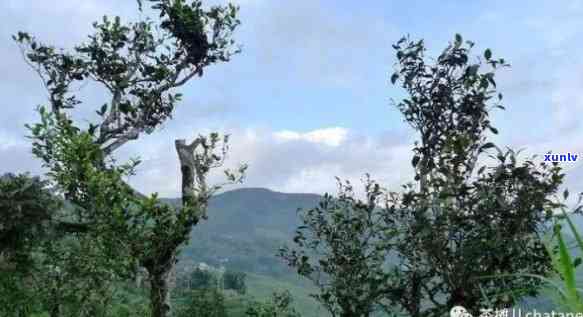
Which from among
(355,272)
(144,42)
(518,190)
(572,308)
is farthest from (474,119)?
(144,42)

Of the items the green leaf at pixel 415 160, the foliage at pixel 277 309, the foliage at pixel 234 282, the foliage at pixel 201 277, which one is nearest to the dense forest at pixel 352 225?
the green leaf at pixel 415 160

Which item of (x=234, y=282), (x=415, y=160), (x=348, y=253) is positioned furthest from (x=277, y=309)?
(x=234, y=282)

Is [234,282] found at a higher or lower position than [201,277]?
lower

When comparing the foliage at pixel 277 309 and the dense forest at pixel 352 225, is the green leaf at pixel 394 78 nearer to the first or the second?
the dense forest at pixel 352 225

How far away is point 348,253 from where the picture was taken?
13859 mm

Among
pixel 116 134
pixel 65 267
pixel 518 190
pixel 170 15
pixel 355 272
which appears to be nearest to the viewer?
pixel 518 190

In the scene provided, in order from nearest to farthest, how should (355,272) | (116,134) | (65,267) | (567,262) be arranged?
(567,262) → (355,272) → (65,267) → (116,134)

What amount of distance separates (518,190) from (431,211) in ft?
5.10

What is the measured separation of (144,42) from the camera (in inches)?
749

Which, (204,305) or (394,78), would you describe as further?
(204,305)

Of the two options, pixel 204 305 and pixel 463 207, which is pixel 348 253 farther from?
pixel 204 305

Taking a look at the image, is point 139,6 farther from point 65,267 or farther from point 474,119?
point 474,119

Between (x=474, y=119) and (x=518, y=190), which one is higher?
(x=474, y=119)

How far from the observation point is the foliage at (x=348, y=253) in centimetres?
1332
